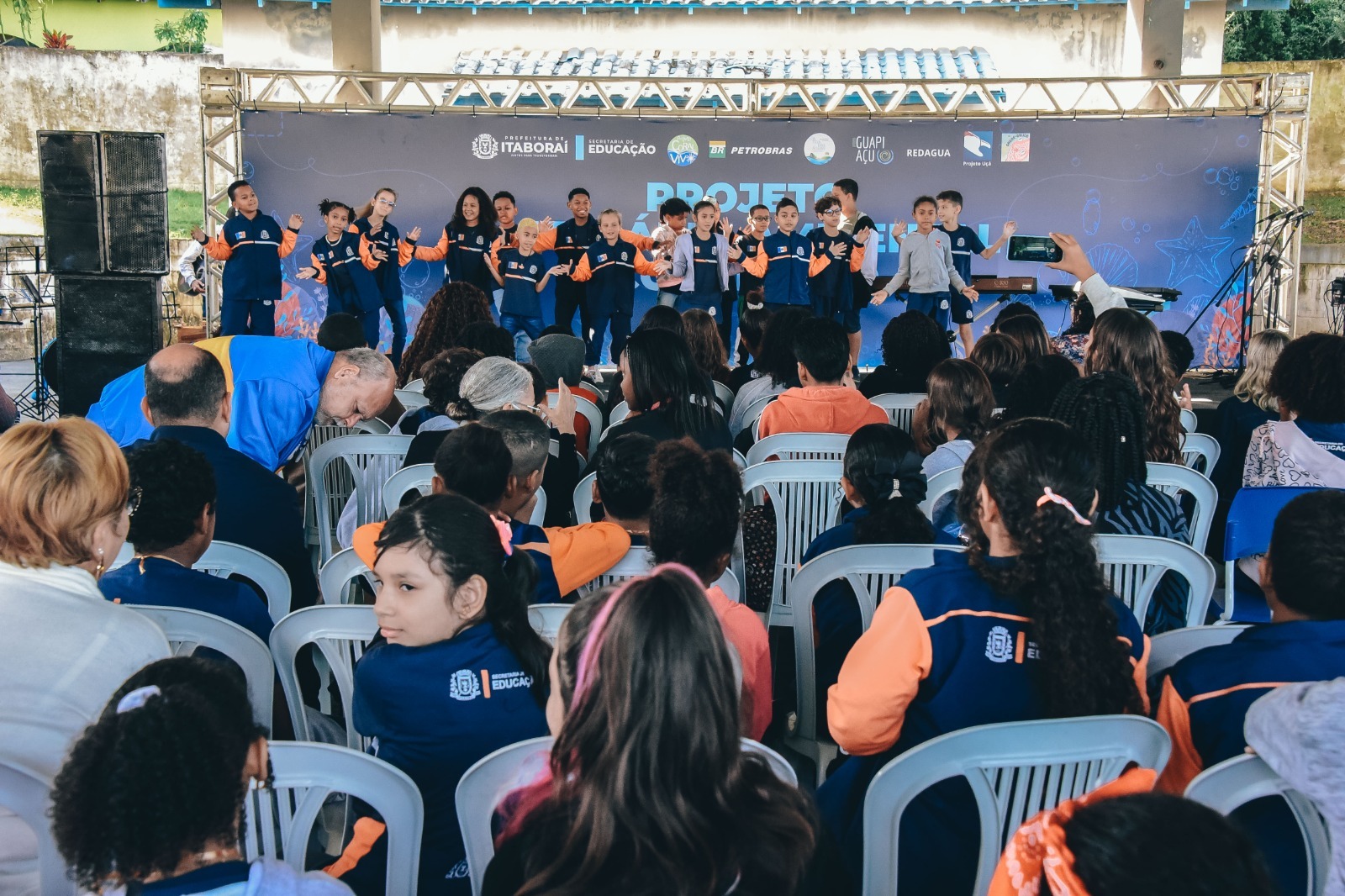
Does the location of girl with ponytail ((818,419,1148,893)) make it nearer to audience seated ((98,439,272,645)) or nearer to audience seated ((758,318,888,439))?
audience seated ((98,439,272,645))

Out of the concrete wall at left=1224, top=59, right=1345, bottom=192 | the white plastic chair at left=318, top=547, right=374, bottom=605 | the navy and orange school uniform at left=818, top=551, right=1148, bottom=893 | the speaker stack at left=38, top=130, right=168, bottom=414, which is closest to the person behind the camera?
the navy and orange school uniform at left=818, top=551, right=1148, bottom=893

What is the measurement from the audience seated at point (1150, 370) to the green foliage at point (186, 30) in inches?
828

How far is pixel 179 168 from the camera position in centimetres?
1684

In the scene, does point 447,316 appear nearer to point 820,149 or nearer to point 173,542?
point 173,542

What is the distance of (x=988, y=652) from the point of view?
184cm

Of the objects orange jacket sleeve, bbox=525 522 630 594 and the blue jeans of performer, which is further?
the blue jeans of performer

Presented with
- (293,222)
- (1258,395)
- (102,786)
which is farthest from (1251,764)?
(293,222)

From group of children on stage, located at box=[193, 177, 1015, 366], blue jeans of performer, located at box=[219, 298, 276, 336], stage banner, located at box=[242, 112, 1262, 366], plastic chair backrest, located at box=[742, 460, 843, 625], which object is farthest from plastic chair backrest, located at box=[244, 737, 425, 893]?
stage banner, located at box=[242, 112, 1262, 366]

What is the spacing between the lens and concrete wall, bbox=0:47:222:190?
53.7 feet

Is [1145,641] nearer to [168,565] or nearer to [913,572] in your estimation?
[913,572]

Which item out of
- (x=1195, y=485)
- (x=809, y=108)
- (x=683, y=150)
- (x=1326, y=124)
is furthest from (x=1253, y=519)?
(x=1326, y=124)

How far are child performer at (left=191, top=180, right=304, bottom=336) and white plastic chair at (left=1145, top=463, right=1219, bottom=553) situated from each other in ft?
26.0

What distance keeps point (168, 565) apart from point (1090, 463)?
182cm

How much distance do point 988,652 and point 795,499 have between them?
5.83ft
